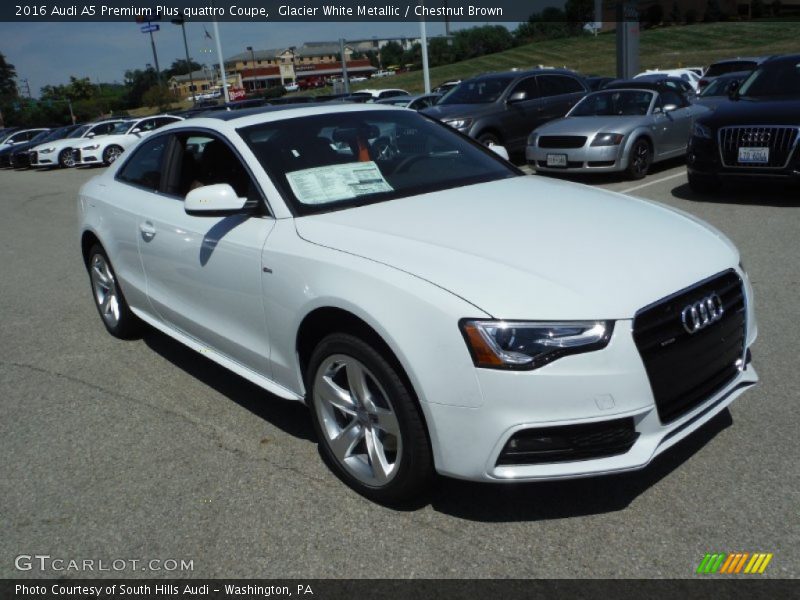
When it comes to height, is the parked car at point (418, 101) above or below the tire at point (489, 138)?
above

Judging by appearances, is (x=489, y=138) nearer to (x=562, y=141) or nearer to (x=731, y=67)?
(x=562, y=141)

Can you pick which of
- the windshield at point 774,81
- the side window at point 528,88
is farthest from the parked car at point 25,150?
the windshield at point 774,81

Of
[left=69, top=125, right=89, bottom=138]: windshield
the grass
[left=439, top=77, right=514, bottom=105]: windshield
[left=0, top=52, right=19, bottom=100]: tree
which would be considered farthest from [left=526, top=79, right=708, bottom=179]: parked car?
[left=0, top=52, right=19, bottom=100]: tree

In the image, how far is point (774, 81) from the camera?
8883mm

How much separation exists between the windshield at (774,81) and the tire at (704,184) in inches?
51.4

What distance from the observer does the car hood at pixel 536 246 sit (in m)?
2.53

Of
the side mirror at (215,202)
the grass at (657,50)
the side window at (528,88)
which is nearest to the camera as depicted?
the side mirror at (215,202)

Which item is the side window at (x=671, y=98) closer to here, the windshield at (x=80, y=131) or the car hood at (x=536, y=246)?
the car hood at (x=536, y=246)

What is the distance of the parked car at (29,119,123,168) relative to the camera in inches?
987

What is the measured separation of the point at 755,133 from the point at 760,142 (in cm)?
12

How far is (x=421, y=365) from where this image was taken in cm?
256

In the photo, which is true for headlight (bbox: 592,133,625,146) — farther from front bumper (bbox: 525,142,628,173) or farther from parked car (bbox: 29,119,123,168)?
parked car (bbox: 29,119,123,168)

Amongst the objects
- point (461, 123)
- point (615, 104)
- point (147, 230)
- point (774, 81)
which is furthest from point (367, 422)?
point (461, 123)

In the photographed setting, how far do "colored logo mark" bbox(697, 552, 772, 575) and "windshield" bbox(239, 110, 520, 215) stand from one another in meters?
2.11
